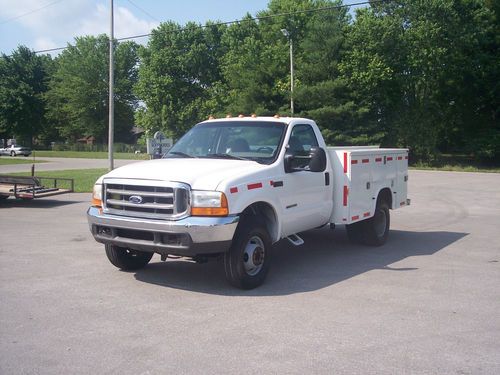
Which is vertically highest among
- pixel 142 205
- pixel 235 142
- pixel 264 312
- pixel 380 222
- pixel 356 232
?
pixel 235 142

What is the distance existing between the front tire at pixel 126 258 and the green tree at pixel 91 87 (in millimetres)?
77840

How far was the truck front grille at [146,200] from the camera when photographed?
19.9ft

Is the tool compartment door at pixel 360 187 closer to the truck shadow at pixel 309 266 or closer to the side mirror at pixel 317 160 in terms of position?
the truck shadow at pixel 309 266

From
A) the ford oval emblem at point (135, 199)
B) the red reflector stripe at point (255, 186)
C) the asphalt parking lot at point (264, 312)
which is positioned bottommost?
the asphalt parking lot at point (264, 312)

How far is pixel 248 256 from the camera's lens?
257 inches

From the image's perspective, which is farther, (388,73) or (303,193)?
(388,73)

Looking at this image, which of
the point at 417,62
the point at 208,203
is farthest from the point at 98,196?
the point at 417,62

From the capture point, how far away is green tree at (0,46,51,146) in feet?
254

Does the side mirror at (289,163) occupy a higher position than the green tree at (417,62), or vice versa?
the green tree at (417,62)

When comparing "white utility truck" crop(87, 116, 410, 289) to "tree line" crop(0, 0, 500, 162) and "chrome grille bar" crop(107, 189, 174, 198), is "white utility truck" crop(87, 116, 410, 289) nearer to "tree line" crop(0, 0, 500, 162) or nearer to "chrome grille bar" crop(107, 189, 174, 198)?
"chrome grille bar" crop(107, 189, 174, 198)

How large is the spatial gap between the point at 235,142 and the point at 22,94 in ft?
261

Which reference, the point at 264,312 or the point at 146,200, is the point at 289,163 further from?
the point at 264,312

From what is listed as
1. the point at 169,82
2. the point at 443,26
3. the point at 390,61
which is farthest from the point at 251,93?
the point at 169,82

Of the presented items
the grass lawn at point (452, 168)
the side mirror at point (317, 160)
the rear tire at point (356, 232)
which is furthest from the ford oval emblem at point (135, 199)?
Answer: the grass lawn at point (452, 168)
